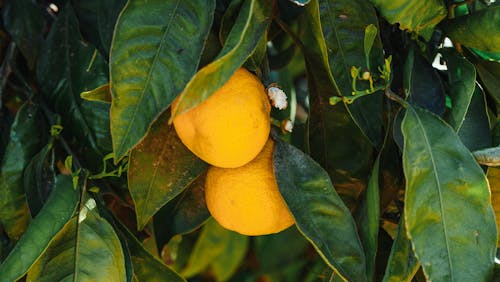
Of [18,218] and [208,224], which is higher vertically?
[18,218]

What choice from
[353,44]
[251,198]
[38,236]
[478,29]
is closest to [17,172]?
[38,236]

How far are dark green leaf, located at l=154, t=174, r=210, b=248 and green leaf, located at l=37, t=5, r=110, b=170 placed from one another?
0.35 ft

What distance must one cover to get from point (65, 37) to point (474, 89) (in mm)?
459

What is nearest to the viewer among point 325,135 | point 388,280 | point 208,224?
point 388,280

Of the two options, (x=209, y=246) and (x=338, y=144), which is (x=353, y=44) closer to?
(x=338, y=144)

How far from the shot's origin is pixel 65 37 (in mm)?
875

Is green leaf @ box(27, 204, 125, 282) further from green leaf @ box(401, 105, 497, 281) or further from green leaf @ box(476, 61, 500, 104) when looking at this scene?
green leaf @ box(476, 61, 500, 104)

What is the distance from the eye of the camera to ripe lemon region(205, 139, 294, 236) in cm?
71

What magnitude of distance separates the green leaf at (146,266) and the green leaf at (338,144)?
19 centimetres

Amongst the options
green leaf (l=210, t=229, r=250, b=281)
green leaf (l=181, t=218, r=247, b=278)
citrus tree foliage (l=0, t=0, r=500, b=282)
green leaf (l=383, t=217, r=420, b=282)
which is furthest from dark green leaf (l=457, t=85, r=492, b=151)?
green leaf (l=210, t=229, r=250, b=281)

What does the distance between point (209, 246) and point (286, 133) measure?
1.49 feet

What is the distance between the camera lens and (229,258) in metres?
1.33

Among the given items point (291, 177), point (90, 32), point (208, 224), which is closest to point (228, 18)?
point (291, 177)

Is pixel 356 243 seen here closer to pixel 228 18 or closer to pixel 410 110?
pixel 410 110
